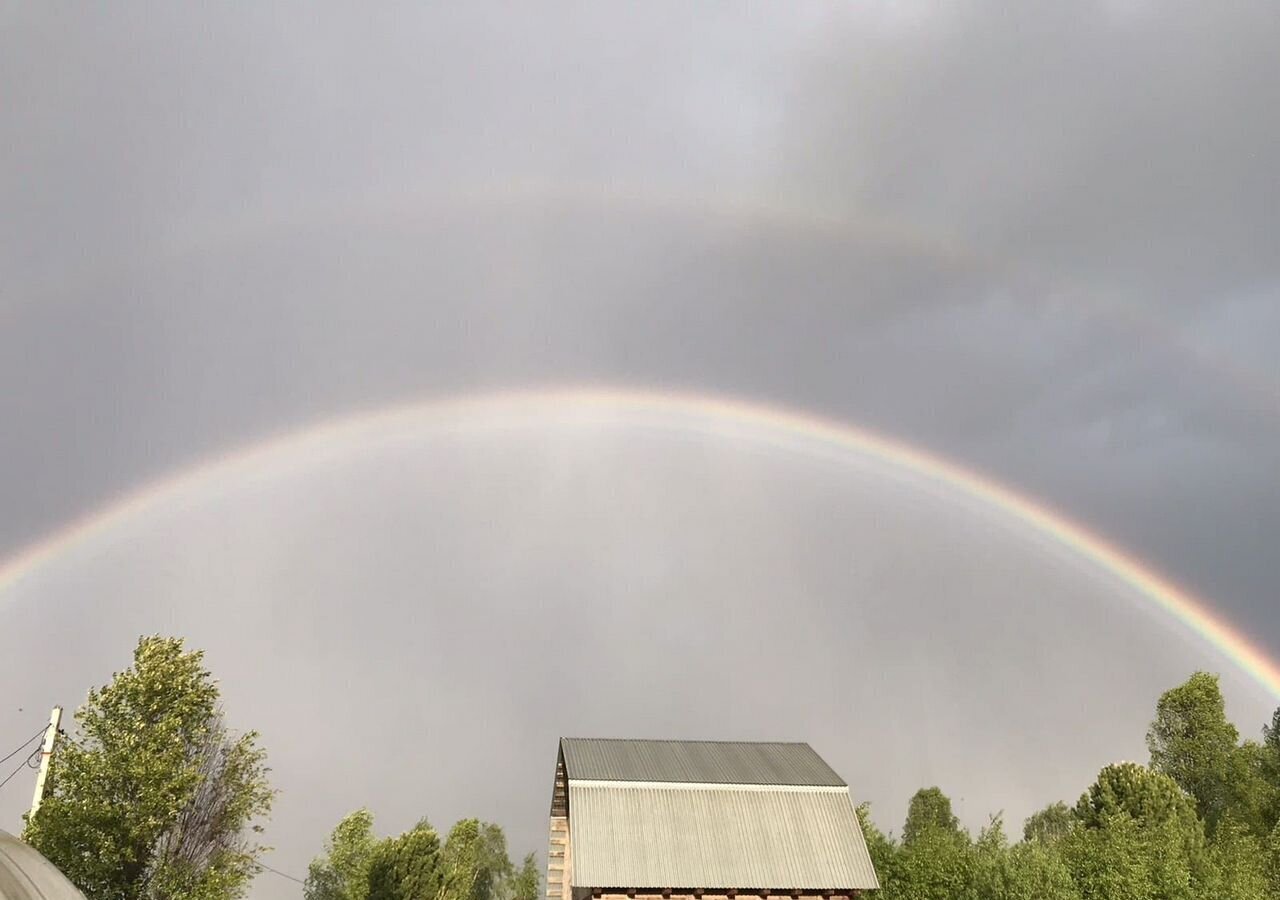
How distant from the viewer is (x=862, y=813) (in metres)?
61.2

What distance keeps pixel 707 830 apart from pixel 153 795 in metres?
23.6

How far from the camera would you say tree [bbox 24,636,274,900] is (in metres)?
26.1

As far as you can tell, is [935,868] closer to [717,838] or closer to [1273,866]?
[717,838]

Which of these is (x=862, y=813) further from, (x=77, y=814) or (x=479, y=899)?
(x=479, y=899)

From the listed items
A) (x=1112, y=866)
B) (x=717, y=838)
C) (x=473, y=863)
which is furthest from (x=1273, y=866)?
(x=473, y=863)

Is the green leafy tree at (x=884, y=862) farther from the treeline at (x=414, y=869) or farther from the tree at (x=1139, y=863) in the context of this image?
the treeline at (x=414, y=869)

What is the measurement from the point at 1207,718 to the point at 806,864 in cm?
6616

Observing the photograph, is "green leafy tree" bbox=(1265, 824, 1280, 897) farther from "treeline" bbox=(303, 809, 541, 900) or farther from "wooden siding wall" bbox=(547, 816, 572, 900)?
"treeline" bbox=(303, 809, 541, 900)

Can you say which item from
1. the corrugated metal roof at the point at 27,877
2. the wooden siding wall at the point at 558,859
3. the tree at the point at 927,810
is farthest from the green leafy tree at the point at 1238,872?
the tree at the point at 927,810

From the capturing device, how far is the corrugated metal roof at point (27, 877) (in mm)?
13586

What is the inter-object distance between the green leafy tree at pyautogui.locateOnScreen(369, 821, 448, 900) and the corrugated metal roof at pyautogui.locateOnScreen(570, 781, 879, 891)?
2638 centimetres

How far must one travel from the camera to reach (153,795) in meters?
26.7

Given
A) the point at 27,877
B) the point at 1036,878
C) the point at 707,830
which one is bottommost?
the point at 1036,878

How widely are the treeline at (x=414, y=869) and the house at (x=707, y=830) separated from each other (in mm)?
20219
